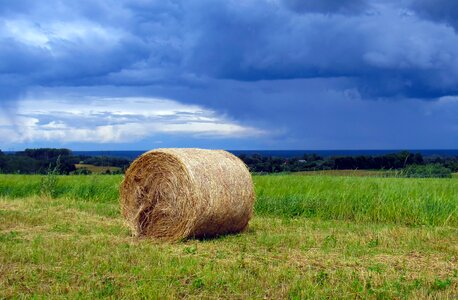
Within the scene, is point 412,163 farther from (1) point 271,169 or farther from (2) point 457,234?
(2) point 457,234

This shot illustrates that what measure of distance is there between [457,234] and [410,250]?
2140 millimetres

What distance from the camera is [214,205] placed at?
10617 mm

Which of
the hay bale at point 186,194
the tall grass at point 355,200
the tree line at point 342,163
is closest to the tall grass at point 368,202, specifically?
the tall grass at point 355,200

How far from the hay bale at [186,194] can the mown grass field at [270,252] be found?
33cm

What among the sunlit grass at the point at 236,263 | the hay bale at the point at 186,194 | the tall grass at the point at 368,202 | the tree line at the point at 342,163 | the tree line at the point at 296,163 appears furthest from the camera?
the tree line at the point at 342,163

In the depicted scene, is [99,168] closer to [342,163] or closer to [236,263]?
[342,163]

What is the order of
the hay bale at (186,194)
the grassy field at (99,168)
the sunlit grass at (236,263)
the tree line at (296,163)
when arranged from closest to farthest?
the sunlit grass at (236,263) → the hay bale at (186,194) → the tree line at (296,163) → the grassy field at (99,168)

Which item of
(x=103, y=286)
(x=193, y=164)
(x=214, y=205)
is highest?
(x=193, y=164)

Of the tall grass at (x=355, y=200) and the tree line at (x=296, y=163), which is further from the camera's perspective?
the tree line at (x=296, y=163)

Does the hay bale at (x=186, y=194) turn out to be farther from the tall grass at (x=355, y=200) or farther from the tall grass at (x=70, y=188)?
the tall grass at (x=70, y=188)

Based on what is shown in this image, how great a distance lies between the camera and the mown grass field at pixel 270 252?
7.08 metres

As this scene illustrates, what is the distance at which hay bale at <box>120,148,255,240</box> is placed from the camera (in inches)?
418

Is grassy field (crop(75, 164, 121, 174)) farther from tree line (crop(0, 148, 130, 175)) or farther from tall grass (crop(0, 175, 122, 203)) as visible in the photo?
tall grass (crop(0, 175, 122, 203))

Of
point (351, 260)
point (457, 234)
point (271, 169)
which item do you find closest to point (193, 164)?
point (351, 260)
